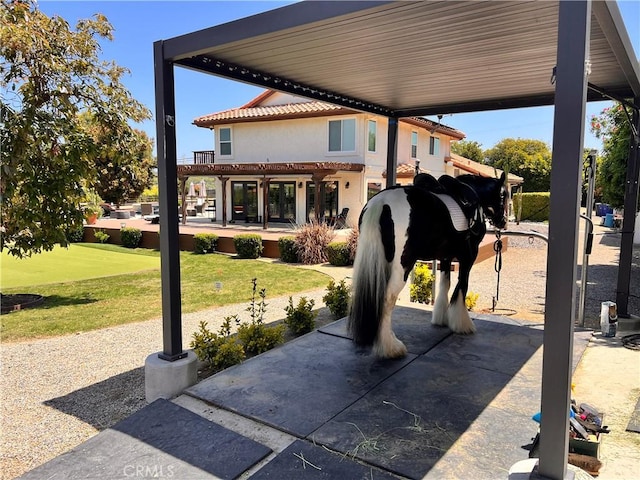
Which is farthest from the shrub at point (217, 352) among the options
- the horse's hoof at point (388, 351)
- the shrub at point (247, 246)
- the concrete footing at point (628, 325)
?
the shrub at point (247, 246)

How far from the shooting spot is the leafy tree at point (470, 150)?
50.0 metres

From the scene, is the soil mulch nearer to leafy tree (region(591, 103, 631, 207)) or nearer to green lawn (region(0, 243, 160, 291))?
green lawn (region(0, 243, 160, 291))

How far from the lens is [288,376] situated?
147 inches

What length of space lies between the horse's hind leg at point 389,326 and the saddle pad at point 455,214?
0.90 meters

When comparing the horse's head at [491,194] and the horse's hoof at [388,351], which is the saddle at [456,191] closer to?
the horse's head at [491,194]

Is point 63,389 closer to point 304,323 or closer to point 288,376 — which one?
point 288,376

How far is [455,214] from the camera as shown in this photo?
14.4 ft

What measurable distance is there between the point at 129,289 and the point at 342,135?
1270cm

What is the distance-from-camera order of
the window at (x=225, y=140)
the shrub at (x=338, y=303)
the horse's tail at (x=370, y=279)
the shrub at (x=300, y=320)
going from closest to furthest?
the horse's tail at (x=370, y=279)
the shrub at (x=300, y=320)
the shrub at (x=338, y=303)
the window at (x=225, y=140)

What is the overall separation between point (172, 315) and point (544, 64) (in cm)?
422

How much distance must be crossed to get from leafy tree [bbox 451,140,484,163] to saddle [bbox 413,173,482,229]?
48508 millimetres

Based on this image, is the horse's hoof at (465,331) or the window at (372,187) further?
the window at (372,187)

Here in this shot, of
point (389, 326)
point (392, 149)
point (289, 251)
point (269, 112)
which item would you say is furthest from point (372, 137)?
point (389, 326)

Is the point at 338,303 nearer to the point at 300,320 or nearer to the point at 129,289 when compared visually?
the point at 300,320
